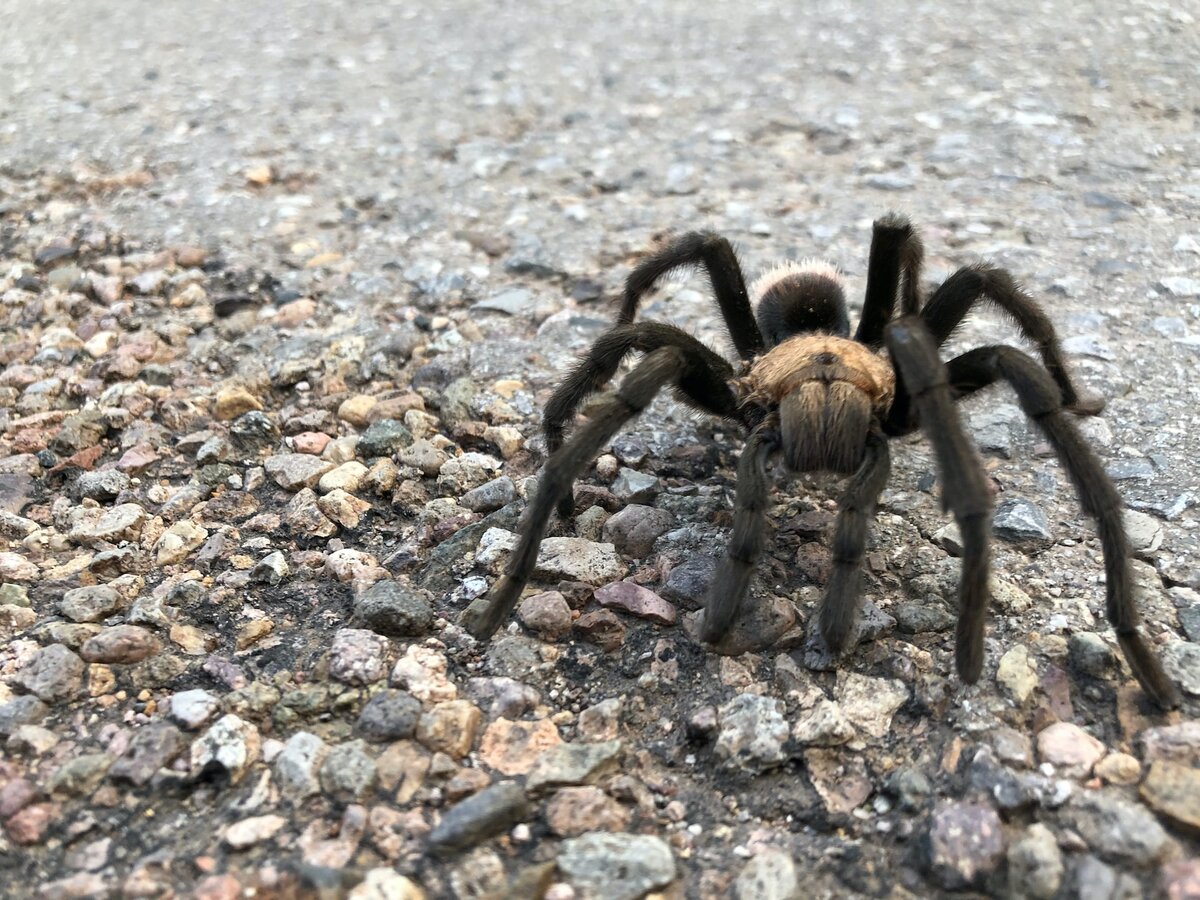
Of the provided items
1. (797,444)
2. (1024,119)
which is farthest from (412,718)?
(1024,119)

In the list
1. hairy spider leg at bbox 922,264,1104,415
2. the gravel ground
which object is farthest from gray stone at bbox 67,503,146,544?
hairy spider leg at bbox 922,264,1104,415

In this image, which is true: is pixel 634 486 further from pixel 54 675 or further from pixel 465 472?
pixel 54 675

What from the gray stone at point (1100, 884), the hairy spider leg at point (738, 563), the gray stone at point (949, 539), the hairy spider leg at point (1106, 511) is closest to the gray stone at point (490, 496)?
the hairy spider leg at point (738, 563)

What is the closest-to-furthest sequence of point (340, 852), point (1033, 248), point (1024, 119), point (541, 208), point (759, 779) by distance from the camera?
point (340, 852), point (759, 779), point (1033, 248), point (541, 208), point (1024, 119)

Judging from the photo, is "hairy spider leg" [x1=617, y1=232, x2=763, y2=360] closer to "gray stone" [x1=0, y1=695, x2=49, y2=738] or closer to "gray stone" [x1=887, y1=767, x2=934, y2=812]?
"gray stone" [x1=887, y1=767, x2=934, y2=812]

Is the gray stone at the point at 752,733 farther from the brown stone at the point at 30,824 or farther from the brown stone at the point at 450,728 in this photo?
the brown stone at the point at 30,824

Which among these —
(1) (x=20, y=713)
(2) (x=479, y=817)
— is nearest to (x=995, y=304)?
(2) (x=479, y=817)

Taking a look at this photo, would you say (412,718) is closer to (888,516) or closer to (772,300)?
(888,516)
